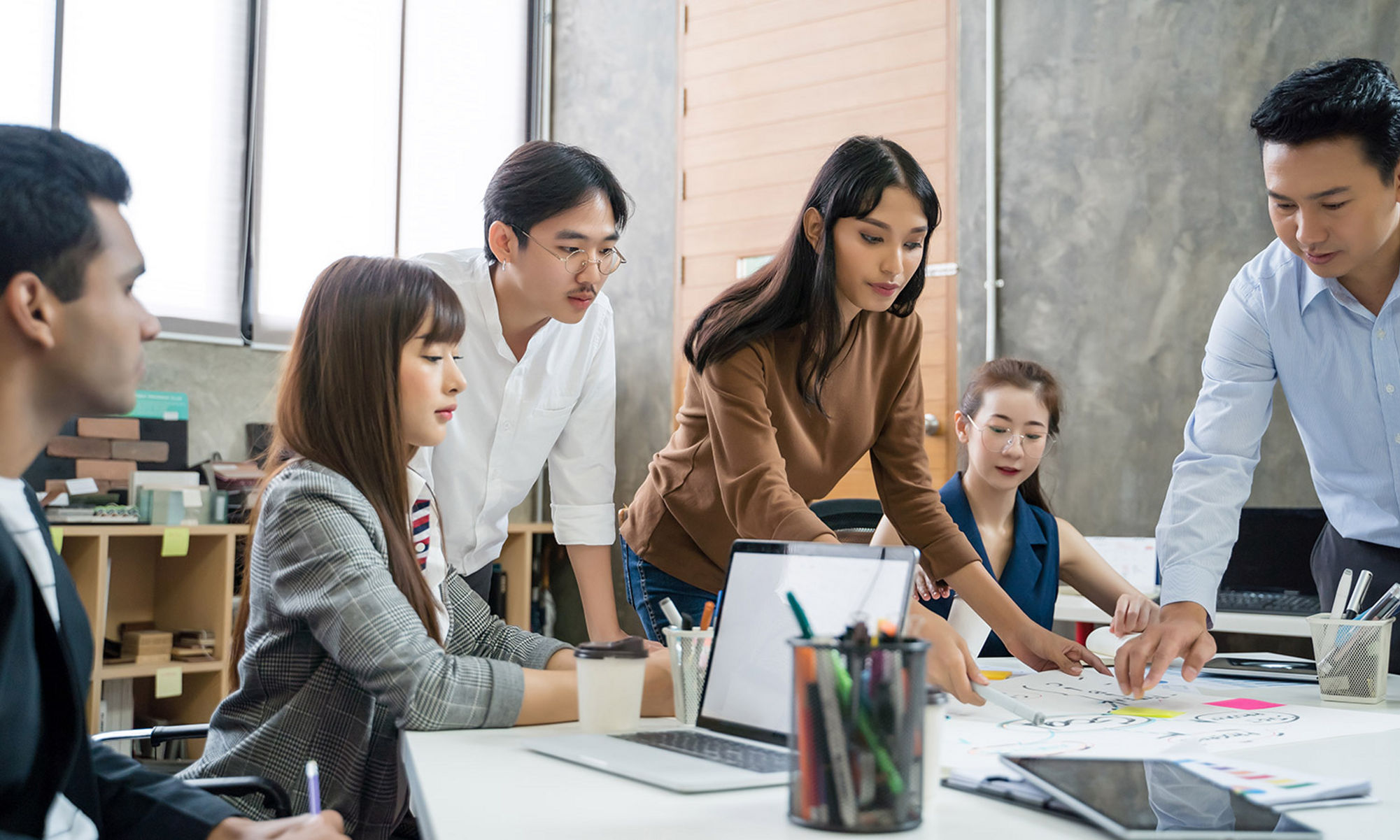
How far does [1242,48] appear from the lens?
131 inches

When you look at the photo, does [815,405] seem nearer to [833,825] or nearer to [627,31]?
[833,825]

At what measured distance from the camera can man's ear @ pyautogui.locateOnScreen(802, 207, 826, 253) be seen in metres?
1.66

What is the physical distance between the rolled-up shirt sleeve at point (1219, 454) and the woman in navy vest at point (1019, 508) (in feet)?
1.82

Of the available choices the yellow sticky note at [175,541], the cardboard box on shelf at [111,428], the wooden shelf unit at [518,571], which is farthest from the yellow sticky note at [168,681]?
the wooden shelf unit at [518,571]

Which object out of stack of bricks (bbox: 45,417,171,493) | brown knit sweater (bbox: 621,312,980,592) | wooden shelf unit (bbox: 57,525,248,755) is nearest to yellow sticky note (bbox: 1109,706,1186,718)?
brown knit sweater (bbox: 621,312,980,592)

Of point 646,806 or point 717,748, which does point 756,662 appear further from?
point 646,806

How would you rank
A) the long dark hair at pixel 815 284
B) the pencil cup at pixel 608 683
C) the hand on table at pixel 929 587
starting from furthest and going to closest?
the hand on table at pixel 929 587 < the long dark hair at pixel 815 284 < the pencil cup at pixel 608 683

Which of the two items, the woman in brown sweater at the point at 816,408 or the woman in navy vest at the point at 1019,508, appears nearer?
the woman in brown sweater at the point at 816,408

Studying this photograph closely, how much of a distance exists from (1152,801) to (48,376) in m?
0.83

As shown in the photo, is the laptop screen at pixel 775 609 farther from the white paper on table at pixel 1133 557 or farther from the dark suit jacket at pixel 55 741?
the white paper on table at pixel 1133 557

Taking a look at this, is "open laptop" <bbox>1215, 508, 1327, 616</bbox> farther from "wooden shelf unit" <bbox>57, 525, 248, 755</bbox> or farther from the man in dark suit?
"wooden shelf unit" <bbox>57, 525, 248, 755</bbox>

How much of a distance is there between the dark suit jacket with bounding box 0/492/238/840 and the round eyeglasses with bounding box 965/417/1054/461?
5.43ft

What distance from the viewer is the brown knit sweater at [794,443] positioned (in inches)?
63.1

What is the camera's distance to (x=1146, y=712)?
124 cm
